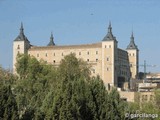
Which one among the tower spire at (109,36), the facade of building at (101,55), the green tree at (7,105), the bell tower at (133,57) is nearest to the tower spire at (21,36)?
the facade of building at (101,55)

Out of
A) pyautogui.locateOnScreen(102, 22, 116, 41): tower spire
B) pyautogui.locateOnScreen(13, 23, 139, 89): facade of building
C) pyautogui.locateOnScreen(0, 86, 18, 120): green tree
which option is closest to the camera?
pyautogui.locateOnScreen(0, 86, 18, 120): green tree

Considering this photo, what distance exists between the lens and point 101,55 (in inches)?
5349

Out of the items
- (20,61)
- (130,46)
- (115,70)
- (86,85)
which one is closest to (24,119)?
(86,85)

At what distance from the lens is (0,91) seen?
31.4 m

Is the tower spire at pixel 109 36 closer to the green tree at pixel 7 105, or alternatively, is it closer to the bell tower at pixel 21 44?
the bell tower at pixel 21 44

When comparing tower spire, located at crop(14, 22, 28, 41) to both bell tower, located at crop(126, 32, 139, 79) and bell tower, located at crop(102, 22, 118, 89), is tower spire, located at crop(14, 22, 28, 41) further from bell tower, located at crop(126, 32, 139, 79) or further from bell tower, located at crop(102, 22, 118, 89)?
bell tower, located at crop(126, 32, 139, 79)

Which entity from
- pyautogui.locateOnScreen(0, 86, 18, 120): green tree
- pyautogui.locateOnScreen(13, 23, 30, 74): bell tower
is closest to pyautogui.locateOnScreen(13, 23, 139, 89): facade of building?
pyautogui.locateOnScreen(13, 23, 30, 74): bell tower

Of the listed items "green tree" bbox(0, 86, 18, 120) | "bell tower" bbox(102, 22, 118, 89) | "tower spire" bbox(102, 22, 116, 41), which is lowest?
"green tree" bbox(0, 86, 18, 120)

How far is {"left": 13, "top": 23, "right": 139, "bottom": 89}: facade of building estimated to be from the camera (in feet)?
440

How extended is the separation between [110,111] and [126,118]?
2.25 metres

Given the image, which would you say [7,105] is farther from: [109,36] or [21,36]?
[21,36]

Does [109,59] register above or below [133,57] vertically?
below

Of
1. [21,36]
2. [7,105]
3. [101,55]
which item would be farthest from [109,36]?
[7,105]

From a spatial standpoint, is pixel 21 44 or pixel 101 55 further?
pixel 21 44
